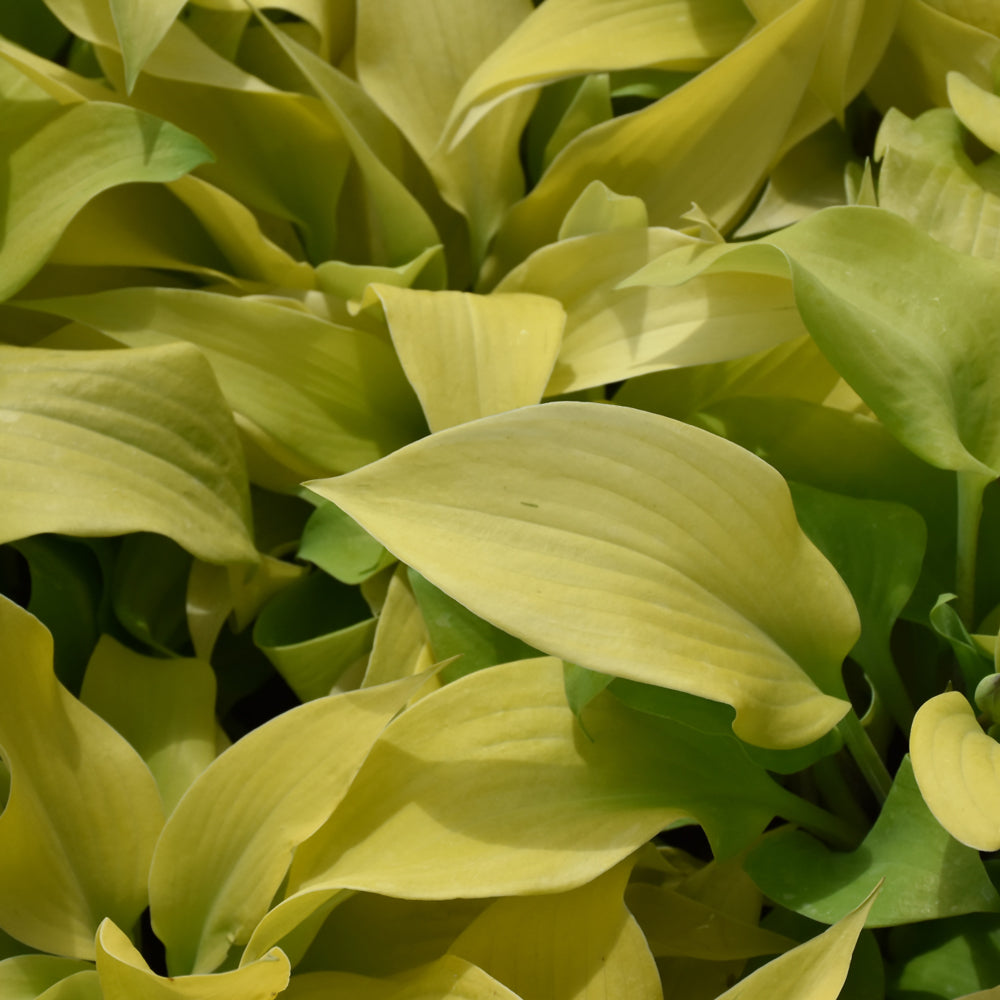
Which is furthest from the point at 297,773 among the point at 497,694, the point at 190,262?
the point at 190,262

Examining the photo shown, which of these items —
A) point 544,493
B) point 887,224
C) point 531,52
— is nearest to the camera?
point 544,493

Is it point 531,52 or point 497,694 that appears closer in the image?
point 497,694

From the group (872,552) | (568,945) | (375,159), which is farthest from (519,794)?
(375,159)

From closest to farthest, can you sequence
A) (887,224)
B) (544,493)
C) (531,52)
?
1. (544,493)
2. (887,224)
3. (531,52)

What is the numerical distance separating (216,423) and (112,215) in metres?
0.17

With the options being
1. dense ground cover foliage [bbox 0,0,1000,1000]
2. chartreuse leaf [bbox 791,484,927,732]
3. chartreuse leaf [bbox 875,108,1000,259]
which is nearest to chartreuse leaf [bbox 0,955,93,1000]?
dense ground cover foliage [bbox 0,0,1000,1000]

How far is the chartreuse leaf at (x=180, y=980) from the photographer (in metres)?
0.38

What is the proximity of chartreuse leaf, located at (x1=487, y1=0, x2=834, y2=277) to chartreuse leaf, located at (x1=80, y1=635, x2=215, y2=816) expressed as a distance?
324 millimetres

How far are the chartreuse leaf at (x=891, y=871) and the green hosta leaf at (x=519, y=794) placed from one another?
2 centimetres

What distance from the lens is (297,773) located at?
45 cm

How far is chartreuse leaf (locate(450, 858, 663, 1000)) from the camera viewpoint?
0.43 metres

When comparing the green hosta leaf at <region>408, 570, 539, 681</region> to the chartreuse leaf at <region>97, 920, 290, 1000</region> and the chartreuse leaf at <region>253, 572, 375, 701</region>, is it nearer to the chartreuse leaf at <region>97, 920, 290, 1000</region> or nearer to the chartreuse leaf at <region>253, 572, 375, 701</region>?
the chartreuse leaf at <region>253, 572, 375, 701</region>

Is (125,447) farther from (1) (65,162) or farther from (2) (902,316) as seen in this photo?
(2) (902,316)

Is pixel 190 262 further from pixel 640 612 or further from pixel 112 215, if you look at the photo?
pixel 640 612
